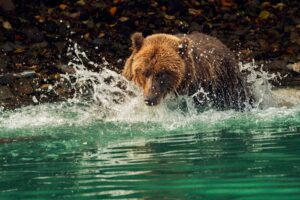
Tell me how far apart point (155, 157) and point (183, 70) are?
3439 mm

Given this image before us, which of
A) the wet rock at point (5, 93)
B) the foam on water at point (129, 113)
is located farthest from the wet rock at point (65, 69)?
the foam on water at point (129, 113)

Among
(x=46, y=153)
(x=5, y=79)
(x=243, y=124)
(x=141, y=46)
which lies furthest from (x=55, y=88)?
(x=46, y=153)

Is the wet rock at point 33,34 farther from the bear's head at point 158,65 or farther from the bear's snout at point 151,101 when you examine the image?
the bear's snout at point 151,101

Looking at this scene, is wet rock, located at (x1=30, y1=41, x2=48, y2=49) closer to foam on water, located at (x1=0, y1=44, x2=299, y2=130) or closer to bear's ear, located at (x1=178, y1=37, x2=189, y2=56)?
foam on water, located at (x1=0, y1=44, x2=299, y2=130)

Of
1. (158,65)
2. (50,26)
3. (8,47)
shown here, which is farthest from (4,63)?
(158,65)

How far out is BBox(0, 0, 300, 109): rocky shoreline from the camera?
40.6ft

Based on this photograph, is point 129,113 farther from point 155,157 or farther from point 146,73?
point 155,157

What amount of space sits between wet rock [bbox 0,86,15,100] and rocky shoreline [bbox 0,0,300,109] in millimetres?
234

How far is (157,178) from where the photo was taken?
406 cm

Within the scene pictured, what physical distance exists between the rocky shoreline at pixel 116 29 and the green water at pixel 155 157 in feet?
13.6

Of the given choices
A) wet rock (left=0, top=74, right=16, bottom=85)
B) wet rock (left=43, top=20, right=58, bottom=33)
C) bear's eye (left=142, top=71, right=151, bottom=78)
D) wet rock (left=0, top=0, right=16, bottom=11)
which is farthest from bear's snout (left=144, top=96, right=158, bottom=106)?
wet rock (left=0, top=0, right=16, bottom=11)

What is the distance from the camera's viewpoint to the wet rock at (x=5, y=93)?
1066cm

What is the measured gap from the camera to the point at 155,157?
4.96m

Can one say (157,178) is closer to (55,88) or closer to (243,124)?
(243,124)
